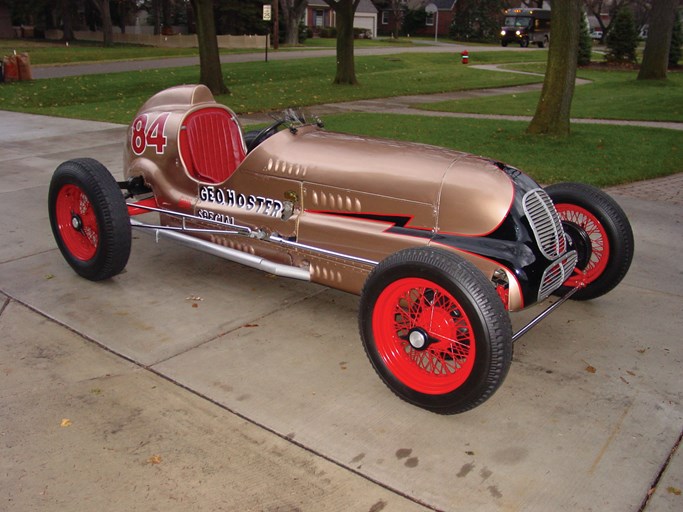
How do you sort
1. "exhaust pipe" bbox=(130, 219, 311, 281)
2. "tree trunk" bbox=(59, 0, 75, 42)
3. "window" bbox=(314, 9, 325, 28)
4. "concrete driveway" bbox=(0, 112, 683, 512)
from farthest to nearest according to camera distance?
"window" bbox=(314, 9, 325, 28) → "tree trunk" bbox=(59, 0, 75, 42) → "exhaust pipe" bbox=(130, 219, 311, 281) → "concrete driveway" bbox=(0, 112, 683, 512)

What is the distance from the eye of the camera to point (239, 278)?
5.28 metres

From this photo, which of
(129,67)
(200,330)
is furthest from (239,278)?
(129,67)

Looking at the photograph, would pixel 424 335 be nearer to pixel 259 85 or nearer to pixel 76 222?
pixel 76 222

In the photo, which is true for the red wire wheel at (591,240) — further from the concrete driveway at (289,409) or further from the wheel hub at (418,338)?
the wheel hub at (418,338)

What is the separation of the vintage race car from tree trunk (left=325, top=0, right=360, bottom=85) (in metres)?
15.1

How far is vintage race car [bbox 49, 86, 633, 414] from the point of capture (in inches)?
132

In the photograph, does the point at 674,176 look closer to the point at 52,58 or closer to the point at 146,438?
the point at 146,438

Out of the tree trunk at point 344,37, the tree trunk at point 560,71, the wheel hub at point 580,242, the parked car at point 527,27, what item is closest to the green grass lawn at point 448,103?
the tree trunk at point 560,71

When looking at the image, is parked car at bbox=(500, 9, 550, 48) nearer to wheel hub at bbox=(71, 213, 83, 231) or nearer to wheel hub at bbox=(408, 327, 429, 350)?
wheel hub at bbox=(71, 213, 83, 231)

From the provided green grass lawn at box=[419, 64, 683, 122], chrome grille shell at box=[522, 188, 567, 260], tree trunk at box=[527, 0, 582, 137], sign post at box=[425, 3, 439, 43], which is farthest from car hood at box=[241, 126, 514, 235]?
sign post at box=[425, 3, 439, 43]

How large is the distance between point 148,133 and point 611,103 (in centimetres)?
1457

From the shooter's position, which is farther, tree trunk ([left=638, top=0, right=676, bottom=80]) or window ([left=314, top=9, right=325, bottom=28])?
window ([left=314, top=9, right=325, bottom=28])

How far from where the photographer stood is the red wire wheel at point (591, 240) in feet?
14.8

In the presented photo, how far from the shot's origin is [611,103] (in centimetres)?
1680
